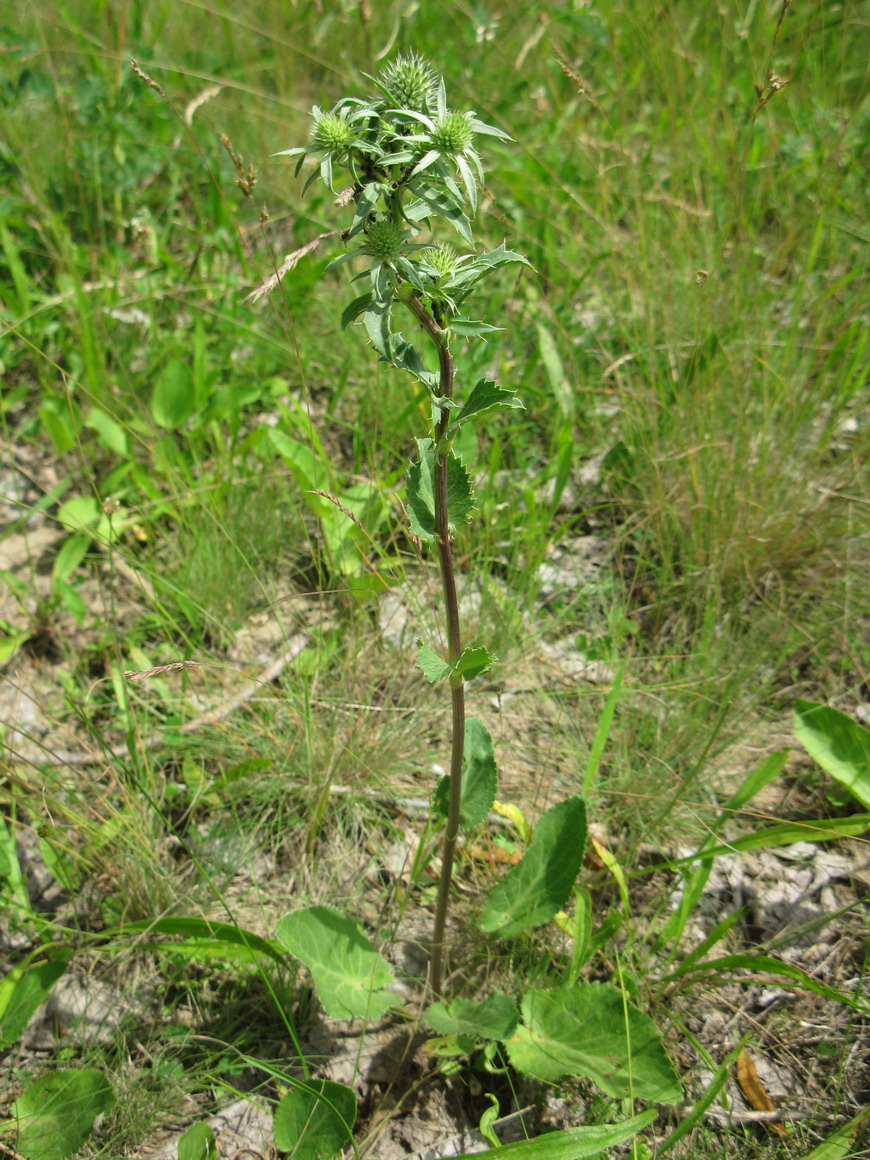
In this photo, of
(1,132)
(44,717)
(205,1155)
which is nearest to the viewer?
(205,1155)

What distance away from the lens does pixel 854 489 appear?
2.26m

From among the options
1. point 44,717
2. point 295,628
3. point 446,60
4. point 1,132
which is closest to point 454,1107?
point 295,628

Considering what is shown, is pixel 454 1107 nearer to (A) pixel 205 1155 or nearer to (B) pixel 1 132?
(A) pixel 205 1155

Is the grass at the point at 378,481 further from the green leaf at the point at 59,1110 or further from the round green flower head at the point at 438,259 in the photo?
the round green flower head at the point at 438,259

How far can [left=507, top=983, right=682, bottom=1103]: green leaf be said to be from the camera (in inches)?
55.4

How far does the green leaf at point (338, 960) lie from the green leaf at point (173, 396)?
1.65 meters

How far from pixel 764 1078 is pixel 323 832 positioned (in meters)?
Answer: 1.08

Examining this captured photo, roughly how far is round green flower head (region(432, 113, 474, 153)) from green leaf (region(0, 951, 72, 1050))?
1741 mm

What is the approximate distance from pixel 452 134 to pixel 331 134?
16cm

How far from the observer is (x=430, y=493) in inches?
49.6

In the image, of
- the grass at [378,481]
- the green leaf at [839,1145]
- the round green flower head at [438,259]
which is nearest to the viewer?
the round green flower head at [438,259]

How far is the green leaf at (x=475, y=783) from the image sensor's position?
60.1 inches

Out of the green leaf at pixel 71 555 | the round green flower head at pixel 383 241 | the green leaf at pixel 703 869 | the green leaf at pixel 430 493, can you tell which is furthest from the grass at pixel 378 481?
the round green flower head at pixel 383 241

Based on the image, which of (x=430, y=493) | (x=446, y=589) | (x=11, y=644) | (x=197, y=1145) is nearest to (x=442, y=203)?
(x=430, y=493)
